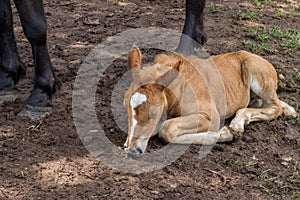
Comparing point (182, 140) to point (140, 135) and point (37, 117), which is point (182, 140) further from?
point (37, 117)

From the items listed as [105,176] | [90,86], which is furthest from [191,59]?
[105,176]

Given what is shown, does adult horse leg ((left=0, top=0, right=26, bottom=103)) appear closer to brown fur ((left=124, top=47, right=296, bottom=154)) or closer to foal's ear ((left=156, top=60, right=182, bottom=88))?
brown fur ((left=124, top=47, right=296, bottom=154))

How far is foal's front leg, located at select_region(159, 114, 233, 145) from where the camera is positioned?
13.7 feet

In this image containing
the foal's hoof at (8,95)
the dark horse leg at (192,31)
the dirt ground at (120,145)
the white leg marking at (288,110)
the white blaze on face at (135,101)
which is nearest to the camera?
the dirt ground at (120,145)

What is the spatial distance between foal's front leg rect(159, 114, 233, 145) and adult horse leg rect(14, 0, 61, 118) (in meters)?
1.15

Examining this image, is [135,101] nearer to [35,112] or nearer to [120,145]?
[120,145]

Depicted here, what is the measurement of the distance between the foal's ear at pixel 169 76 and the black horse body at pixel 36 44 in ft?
3.96

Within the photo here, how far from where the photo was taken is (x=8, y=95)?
5.02 m

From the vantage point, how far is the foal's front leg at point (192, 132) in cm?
417

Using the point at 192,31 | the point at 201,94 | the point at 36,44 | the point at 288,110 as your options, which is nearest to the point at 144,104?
the point at 201,94

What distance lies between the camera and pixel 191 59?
187 inches

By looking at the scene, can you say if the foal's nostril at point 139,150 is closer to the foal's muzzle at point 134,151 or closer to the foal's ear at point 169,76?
the foal's muzzle at point 134,151

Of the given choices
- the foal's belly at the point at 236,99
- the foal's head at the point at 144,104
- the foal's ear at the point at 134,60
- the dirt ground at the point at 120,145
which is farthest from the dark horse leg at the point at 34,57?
the foal's belly at the point at 236,99

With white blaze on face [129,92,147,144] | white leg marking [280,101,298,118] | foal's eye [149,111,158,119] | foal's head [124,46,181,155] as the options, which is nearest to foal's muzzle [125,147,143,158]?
foal's head [124,46,181,155]
